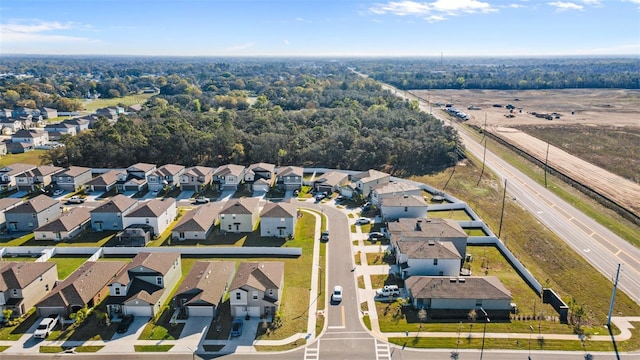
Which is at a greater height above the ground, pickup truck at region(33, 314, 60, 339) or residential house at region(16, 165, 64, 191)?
residential house at region(16, 165, 64, 191)

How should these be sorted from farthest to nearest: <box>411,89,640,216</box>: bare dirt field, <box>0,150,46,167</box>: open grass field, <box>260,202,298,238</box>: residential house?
1. <box>0,150,46,167</box>: open grass field
2. <box>411,89,640,216</box>: bare dirt field
3. <box>260,202,298,238</box>: residential house

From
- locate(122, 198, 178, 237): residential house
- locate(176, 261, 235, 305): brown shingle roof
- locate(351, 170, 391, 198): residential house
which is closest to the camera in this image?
locate(176, 261, 235, 305): brown shingle roof

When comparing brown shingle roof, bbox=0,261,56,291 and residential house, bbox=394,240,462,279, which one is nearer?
brown shingle roof, bbox=0,261,56,291

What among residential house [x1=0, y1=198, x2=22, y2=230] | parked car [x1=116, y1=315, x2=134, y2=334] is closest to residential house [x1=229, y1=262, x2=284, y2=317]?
parked car [x1=116, y1=315, x2=134, y2=334]

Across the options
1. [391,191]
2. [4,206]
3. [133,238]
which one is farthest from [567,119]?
[4,206]

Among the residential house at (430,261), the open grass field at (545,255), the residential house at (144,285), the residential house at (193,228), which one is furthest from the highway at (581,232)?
the residential house at (193,228)

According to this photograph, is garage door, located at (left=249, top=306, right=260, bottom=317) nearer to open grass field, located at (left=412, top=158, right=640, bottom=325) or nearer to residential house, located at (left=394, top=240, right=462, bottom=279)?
residential house, located at (left=394, top=240, right=462, bottom=279)

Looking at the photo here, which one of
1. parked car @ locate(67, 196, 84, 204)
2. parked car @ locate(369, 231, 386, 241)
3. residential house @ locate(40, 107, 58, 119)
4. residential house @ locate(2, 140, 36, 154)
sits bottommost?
parked car @ locate(369, 231, 386, 241)

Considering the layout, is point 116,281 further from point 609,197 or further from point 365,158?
point 609,197
